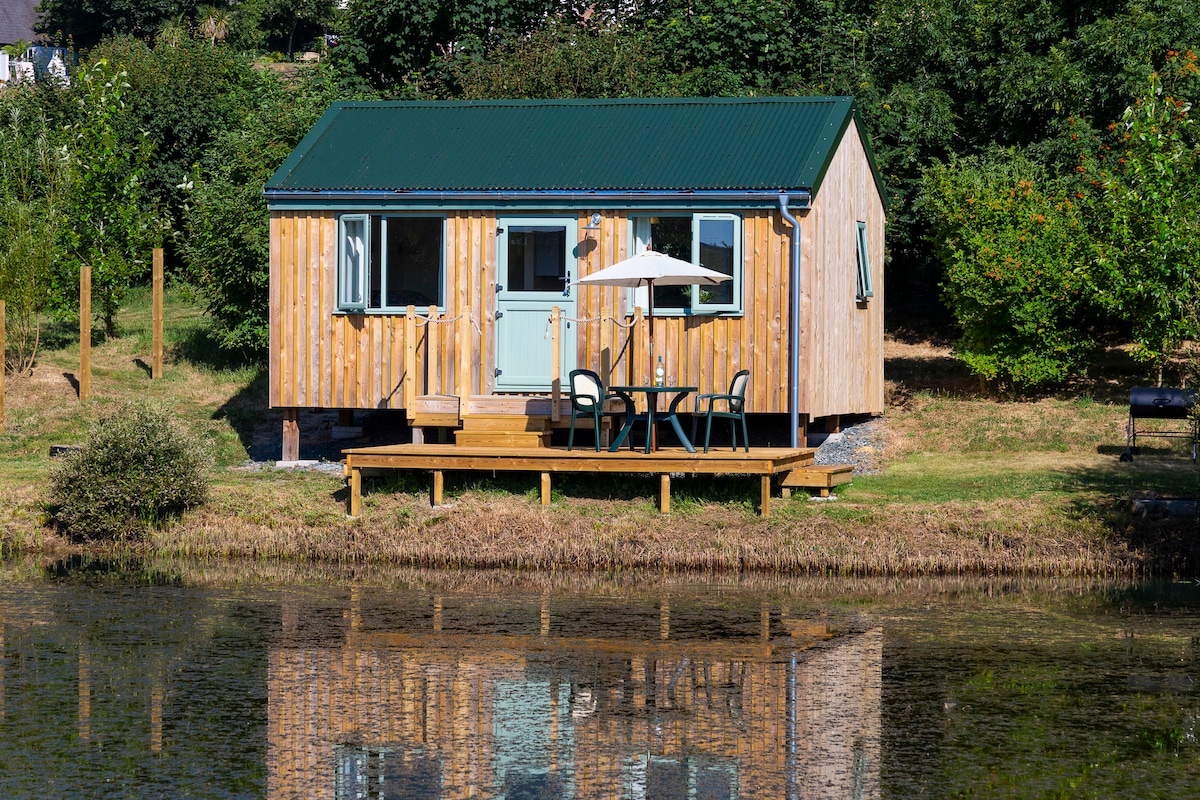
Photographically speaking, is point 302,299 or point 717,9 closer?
point 302,299

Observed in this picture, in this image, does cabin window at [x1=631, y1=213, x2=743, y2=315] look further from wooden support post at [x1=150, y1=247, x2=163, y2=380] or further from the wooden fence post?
wooden support post at [x1=150, y1=247, x2=163, y2=380]

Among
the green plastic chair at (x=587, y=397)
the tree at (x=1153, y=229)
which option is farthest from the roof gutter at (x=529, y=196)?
the tree at (x=1153, y=229)

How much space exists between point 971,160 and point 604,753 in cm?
1718

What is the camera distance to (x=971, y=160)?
23.9 m

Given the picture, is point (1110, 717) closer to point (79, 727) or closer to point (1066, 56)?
point (79, 727)

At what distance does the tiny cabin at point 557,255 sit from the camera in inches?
690

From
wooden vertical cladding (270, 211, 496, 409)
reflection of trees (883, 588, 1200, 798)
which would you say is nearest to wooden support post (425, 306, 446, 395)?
wooden vertical cladding (270, 211, 496, 409)

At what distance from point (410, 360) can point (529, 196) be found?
2.29 metres

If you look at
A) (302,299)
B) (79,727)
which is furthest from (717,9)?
(79,727)

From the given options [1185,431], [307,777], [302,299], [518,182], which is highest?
[518,182]

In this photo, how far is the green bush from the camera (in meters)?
15.7

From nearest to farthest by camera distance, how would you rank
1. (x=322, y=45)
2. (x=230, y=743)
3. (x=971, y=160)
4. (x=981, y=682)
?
1. (x=230, y=743)
2. (x=981, y=682)
3. (x=971, y=160)
4. (x=322, y=45)

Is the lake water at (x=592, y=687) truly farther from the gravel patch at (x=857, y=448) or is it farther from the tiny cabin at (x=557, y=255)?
the gravel patch at (x=857, y=448)

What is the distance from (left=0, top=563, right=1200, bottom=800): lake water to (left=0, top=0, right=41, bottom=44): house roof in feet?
173
